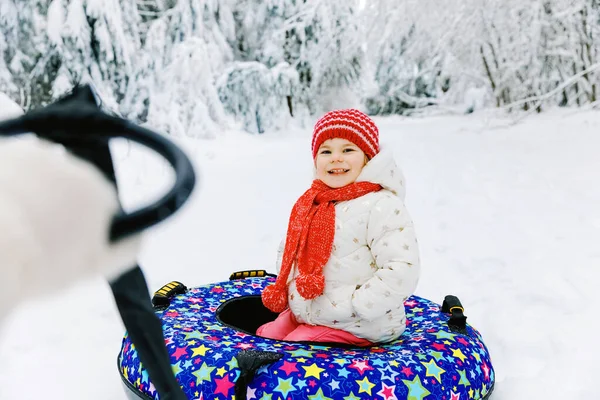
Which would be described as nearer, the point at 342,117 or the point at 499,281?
the point at 342,117

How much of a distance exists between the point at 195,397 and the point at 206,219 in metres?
3.25

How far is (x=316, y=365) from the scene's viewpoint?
5.17 ft

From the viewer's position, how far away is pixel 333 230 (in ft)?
6.42

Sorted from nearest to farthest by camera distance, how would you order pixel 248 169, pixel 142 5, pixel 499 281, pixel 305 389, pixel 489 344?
pixel 305 389 → pixel 489 344 → pixel 499 281 → pixel 248 169 → pixel 142 5

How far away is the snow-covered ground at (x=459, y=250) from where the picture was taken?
7.41 ft

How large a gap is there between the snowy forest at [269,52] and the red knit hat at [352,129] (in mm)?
2753

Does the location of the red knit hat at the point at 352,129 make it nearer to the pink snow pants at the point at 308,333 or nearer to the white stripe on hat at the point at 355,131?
the white stripe on hat at the point at 355,131

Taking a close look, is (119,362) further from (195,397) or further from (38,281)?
(38,281)

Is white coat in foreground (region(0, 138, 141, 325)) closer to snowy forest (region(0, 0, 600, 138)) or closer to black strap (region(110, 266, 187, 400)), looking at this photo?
black strap (region(110, 266, 187, 400))

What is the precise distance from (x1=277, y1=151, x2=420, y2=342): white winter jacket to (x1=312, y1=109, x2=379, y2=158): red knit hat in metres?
0.07

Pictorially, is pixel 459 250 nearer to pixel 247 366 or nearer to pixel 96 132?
pixel 247 366

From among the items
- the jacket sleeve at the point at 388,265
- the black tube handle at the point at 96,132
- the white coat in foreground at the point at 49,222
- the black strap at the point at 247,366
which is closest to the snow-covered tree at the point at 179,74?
the jacket sleeve at the point at 388,265

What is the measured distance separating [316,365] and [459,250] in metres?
2.49

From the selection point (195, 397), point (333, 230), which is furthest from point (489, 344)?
point (195, 397)
